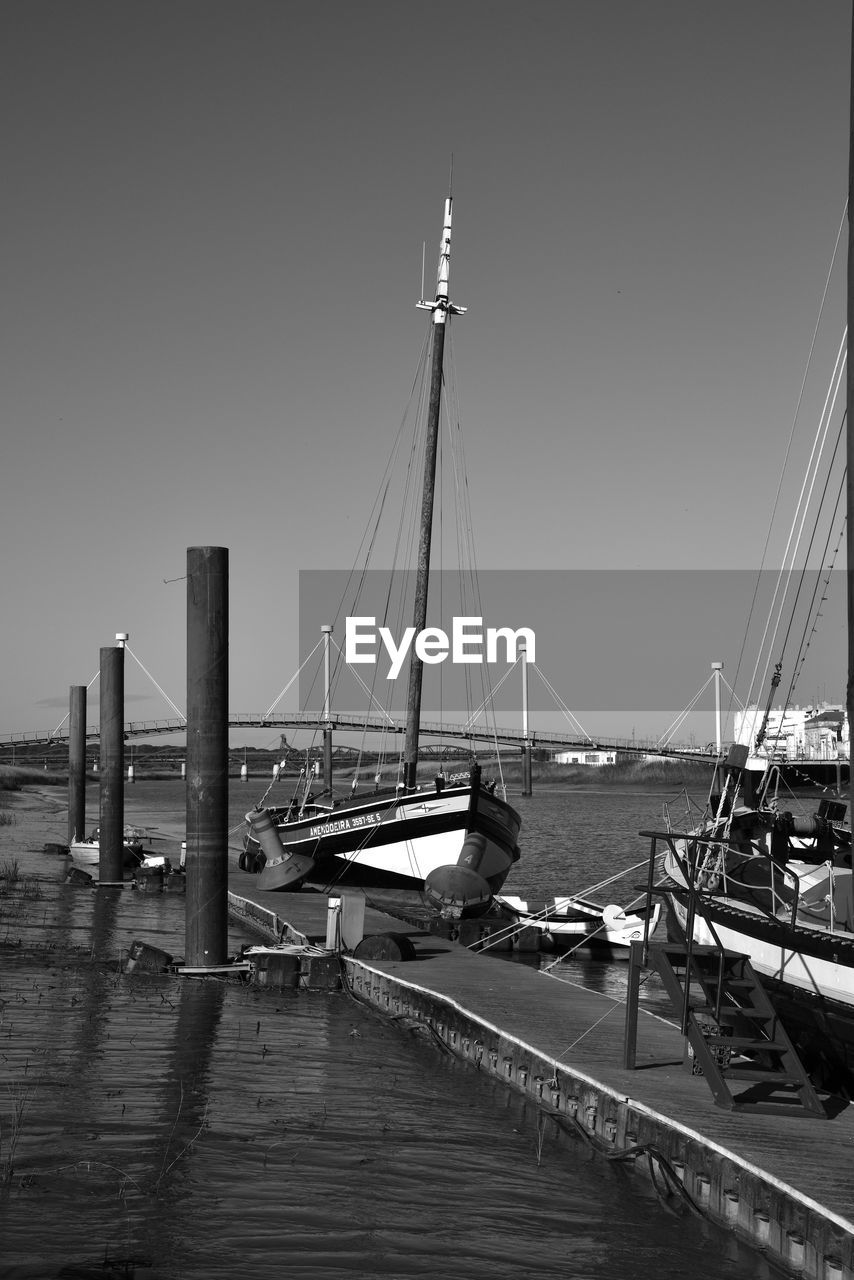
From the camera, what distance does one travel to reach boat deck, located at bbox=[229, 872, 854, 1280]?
8.16m

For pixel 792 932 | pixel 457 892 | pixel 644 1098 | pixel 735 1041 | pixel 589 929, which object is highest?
pixel 792 932

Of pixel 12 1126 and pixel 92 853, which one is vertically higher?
pixel 12 1126

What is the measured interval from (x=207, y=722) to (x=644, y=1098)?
25.8 feet

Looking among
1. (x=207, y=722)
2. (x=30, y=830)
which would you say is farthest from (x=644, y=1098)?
(x=30, y=830)

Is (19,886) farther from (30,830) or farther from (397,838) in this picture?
(30,830)

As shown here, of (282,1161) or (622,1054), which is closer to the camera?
(282,1161)

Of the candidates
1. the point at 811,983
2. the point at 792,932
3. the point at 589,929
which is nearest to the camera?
the point at 811,983

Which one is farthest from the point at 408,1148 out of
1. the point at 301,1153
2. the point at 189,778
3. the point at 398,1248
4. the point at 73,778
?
the point at 73,778

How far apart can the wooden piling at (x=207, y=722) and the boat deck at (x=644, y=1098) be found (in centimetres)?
270

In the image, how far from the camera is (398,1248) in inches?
326

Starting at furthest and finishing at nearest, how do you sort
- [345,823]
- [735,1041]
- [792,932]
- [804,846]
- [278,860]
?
1. [345,823]
2. [278,860]
3. [804,846]
4. [792,932]
5. [735,1041]

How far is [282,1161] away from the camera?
32.1 ft

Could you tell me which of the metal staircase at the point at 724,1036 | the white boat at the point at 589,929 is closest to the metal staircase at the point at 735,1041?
the metal staircase at the point at 724,1036

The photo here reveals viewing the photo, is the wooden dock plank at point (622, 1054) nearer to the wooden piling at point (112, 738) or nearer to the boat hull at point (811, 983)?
the boat hull at point (811, 983)
